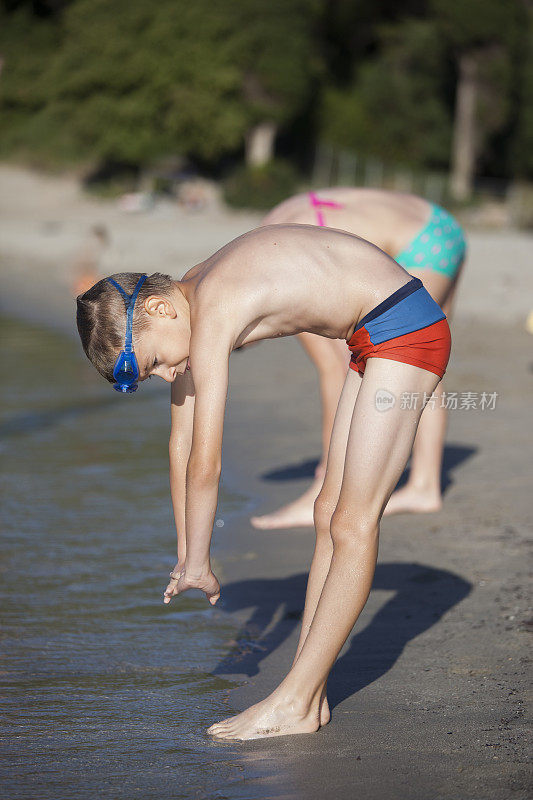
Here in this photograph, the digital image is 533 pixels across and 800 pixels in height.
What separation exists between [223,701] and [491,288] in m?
10.1

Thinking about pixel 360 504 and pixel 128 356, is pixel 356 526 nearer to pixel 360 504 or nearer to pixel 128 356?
pixel 360 504

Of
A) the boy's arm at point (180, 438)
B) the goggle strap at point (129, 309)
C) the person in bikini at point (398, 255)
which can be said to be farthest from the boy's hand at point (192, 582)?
the person in bikini at point (398, 255)

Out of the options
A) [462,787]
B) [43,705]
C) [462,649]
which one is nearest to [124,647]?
[43,705]

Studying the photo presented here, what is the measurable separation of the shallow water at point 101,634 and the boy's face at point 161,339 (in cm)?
100

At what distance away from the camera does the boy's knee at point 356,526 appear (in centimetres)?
274

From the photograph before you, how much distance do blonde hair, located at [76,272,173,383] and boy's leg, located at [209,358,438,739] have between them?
594 millimetres

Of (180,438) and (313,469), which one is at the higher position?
(180,438)

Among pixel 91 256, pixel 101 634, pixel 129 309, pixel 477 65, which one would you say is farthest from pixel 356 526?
pixel 477 65

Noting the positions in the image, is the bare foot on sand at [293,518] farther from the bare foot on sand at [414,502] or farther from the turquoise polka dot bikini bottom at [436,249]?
the turquoise polka dot bikini bottom at [436,249]

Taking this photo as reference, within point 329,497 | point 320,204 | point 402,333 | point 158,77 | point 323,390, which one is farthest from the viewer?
point 158,77

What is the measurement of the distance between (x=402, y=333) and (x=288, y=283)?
1.06 feet

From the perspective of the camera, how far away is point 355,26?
42.3 m

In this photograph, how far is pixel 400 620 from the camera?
12.2ft

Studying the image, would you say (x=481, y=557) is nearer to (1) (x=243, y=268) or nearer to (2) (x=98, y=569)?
(2) (x=98, y=569)
